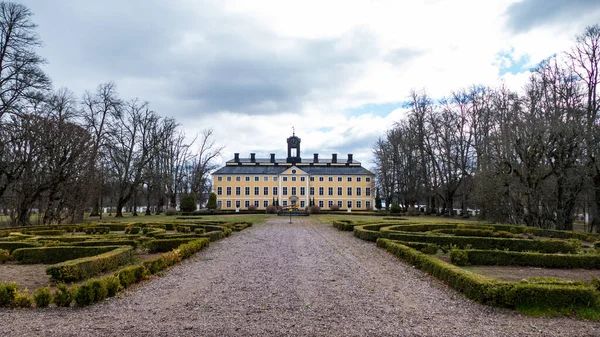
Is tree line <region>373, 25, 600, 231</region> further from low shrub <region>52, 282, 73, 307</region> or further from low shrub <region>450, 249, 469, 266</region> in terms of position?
low shrub <region>52, 282, 73, 307</region>

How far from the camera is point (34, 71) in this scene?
17.2 meters

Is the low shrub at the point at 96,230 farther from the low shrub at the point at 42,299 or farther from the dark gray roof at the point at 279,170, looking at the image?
the dark gray roof at the point at 279,170

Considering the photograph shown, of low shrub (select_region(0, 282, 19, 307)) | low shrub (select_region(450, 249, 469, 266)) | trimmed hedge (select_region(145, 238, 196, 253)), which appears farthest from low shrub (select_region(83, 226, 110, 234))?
low shrub (select_region(450, 249, 469, 266))

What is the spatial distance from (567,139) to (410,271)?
1264cm

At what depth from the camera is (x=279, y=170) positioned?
53.0m

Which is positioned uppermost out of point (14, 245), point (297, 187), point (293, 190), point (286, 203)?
point (297, 187)

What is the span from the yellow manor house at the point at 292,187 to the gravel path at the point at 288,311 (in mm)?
42802

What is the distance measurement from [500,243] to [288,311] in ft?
29.9

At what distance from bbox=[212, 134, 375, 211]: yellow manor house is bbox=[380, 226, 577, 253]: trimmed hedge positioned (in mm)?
37939

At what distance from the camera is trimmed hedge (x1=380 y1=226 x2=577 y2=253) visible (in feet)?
37.7

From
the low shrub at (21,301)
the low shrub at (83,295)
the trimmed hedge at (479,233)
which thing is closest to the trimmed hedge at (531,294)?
the low shrub at (83,295)

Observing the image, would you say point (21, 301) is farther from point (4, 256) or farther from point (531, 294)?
point (531, 294)

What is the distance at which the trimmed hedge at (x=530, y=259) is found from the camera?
924 cm

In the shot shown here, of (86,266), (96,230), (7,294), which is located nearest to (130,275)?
(86,266)
